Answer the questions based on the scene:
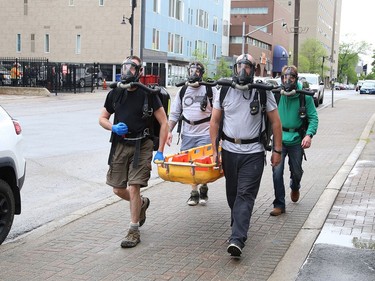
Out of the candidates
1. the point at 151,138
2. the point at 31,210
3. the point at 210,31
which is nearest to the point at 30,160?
the point at 31,210

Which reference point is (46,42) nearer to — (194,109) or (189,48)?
(189,48)

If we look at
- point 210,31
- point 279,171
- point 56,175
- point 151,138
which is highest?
point 210,31

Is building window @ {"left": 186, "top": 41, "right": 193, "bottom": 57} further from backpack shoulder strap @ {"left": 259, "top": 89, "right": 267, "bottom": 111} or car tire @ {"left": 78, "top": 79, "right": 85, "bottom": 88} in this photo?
backpack shoulder strap @ {"left": 259, "top": 89, "right": 267, "bottom": 111}

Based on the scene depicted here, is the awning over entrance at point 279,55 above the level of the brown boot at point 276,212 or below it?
above

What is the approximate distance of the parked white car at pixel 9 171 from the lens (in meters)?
5.63

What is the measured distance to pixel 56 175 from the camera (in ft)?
32.3

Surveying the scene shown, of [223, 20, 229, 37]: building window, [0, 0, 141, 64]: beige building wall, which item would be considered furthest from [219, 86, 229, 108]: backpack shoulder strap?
[223, 20, 229, 37]: building window

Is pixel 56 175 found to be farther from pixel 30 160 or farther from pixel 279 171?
pixel 279 171

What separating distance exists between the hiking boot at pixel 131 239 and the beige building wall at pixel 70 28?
45.5 meters

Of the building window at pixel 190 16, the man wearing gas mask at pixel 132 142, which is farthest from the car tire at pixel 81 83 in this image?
the man wearing gas mask at pixel 132 142

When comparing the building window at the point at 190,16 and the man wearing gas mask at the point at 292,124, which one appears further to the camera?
the building window at the point at 190,16

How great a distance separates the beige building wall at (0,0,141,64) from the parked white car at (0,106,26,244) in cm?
4497

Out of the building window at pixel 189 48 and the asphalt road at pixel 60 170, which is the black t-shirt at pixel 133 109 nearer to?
the asphalt road at pixel 60 170

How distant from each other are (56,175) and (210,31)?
193 feet
